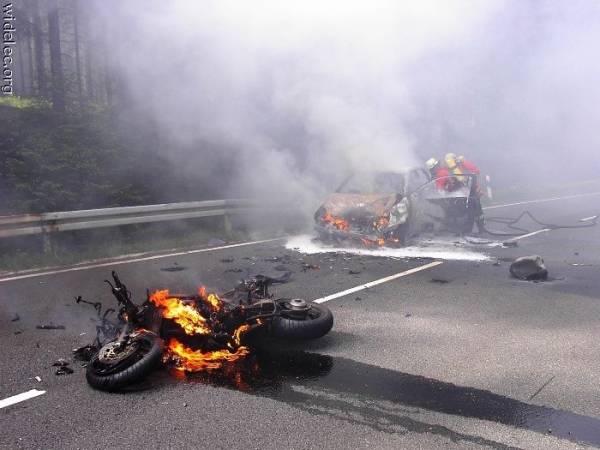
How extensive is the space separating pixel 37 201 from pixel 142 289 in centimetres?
480

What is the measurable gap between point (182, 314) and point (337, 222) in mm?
5425

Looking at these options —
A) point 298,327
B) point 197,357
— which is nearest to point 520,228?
point 298,327

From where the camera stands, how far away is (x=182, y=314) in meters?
4.54

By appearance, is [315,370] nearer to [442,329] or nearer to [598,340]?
[442,329]

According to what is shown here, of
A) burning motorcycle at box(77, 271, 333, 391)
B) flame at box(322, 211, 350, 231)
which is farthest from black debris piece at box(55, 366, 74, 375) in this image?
flame at box(322, 211, 350, 231)

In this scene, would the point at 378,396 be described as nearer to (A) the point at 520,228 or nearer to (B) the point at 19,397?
(B) the point at 19,397

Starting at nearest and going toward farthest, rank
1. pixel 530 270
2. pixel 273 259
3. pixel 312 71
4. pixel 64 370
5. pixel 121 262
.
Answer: pixel 64 370 < pixel 530 270 < pixel 121 262 < pixel 273 259 < pixel 312 71

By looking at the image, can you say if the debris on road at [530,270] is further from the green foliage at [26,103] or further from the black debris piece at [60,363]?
the green foliage at [26,103]

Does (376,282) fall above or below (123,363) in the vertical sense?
below

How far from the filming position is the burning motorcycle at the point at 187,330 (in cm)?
390

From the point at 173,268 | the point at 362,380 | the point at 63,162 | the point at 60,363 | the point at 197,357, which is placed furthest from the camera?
the point at 63,162

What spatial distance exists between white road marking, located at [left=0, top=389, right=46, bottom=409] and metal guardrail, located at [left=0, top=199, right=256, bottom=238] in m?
5.22

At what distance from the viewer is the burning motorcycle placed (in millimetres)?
3902

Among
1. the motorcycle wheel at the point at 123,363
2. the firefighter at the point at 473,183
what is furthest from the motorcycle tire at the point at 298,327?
the firefighter at the point at 473,183
